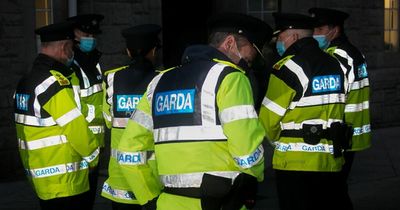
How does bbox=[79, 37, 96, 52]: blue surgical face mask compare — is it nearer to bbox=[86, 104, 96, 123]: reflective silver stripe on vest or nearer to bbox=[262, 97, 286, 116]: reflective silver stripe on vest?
bbox=[86, 104, 96, 123]: reflective silver stripe on vest

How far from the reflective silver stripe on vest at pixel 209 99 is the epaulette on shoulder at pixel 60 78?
5.04ft

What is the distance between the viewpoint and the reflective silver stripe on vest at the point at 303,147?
544 cm

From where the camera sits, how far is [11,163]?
373 inches

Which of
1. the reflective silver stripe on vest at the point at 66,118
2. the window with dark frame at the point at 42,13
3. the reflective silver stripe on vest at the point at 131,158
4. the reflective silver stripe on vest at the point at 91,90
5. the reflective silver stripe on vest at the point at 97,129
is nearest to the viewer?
the reflective silver stripe on vest at the point at 131,158

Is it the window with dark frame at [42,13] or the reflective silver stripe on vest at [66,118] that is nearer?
the reflective silver stripe on vest at [66,118]

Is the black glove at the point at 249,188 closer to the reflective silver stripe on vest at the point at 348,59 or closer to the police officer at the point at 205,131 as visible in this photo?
the police officer at the point at 205,131

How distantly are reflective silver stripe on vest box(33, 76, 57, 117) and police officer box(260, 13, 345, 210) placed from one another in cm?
153

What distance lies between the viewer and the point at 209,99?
3.54 metres

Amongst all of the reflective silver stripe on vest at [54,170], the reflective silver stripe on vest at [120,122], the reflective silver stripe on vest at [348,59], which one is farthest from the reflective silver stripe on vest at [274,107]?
the reflective silver stripe on vest at [348,59]

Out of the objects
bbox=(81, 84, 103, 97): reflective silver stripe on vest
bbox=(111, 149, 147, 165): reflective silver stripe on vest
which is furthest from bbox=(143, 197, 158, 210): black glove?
bbox=(81, 84, 103, 97): reflective silver stripe on vest

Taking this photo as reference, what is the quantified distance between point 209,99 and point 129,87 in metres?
1.91

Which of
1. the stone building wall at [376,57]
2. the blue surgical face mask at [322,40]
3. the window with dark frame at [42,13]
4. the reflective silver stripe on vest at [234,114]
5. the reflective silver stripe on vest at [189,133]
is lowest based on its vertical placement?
the stone building wall at [376,57]

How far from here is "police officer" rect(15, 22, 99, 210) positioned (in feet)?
15.7

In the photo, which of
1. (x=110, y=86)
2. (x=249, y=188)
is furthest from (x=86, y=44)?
(x=249, y=188)
